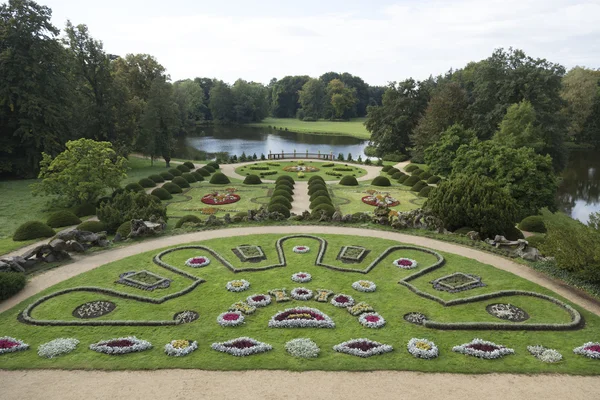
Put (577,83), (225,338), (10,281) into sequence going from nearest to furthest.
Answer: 1. (225,338)
2. (10,281)
3. (577,83)

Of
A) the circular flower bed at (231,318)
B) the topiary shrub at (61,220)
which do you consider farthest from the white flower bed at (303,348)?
the topiary shrub at (61,220)

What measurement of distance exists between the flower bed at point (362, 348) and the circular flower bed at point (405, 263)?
710 centimetres

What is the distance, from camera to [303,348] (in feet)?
41.6

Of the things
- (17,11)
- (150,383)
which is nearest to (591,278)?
(150,383)

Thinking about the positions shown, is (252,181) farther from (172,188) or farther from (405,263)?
(405,263)

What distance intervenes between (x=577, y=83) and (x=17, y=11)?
89625 millimetres

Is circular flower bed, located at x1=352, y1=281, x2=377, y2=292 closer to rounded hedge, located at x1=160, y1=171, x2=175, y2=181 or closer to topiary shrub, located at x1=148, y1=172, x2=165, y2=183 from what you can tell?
topiary shrub, located at x1=148, y1=172, x2=165, y2=183

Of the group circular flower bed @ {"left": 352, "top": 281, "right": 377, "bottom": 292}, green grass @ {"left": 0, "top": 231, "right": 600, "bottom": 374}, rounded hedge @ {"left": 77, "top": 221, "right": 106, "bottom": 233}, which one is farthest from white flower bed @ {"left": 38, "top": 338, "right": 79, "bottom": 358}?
rounded hedge @ {"left": 77, "top": 221, "right": 106, "bottom": 233}

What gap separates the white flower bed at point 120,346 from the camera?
41.1 feet

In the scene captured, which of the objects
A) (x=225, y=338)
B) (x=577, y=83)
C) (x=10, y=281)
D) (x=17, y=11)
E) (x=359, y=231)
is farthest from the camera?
(x=577, y=83)

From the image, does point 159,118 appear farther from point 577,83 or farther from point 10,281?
point 577,83

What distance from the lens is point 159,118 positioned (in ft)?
176

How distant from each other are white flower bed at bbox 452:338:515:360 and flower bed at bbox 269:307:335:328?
14.0 feet

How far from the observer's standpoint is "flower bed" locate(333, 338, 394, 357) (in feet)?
41.0
